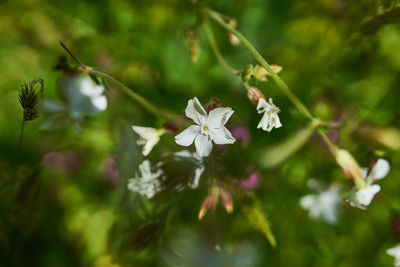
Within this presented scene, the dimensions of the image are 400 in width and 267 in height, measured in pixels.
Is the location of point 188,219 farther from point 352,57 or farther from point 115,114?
point 352,57

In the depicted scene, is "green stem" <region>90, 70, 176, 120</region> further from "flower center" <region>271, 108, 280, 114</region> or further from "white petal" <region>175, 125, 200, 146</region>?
"flower center" <region>271, 108, 280, 114</region>

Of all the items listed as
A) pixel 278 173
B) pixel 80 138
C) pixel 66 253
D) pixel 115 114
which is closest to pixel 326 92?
pixel 278 173

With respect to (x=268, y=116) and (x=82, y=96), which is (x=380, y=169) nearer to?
(x=268, y=116)

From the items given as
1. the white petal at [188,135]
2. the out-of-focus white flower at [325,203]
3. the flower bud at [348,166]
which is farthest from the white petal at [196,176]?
Result: the out-of-focus white flower at [325,203]

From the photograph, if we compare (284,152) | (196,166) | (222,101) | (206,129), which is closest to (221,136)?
(206,129)

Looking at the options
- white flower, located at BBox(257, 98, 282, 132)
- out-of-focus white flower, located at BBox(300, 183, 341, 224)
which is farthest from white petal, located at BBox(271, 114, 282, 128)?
out-of-focus white flower, located at BBox(300, 183, 341, 224)

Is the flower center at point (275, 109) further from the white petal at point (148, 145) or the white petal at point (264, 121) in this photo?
the white petal at point (148, 145)
